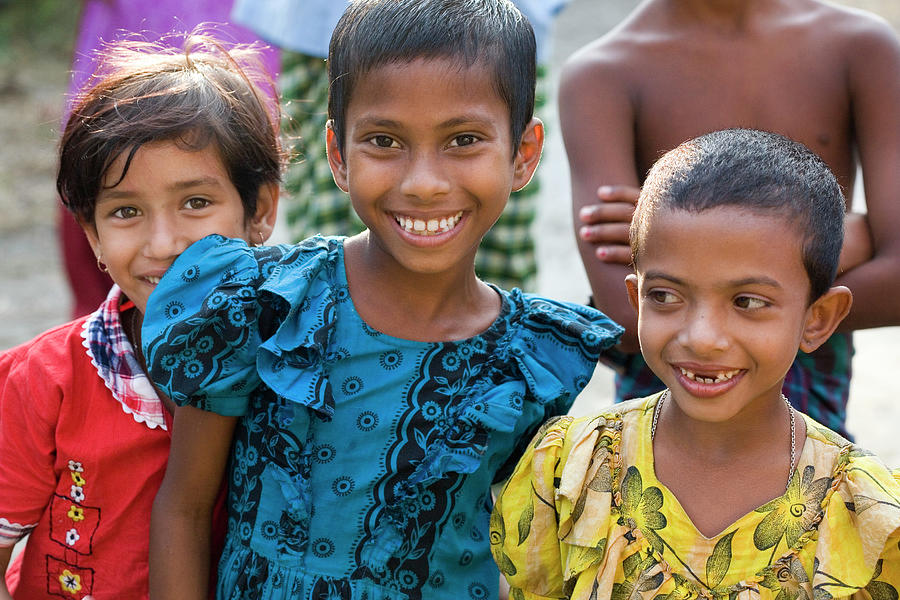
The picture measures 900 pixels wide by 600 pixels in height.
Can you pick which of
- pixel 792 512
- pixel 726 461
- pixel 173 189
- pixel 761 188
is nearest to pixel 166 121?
pixel 173 189

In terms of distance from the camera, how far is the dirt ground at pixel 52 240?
508 centimetres

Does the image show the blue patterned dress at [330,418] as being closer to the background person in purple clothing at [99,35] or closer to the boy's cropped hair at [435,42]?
the boy's cropped hair at [435,42]

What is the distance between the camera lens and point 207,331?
1.96 meters

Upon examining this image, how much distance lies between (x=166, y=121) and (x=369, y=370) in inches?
24.8

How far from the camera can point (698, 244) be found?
1761 millimetres

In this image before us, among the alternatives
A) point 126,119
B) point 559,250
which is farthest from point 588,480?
point 559,250

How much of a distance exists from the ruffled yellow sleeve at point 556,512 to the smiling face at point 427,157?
406mm

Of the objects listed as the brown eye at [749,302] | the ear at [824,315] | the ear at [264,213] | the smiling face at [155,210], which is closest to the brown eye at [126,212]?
the smiling face at [155,210]

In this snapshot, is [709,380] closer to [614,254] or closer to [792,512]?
[792,512]

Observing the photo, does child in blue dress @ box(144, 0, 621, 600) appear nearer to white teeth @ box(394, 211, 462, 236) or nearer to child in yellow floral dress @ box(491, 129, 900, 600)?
white teeth @ box(394, 211, 462, 236)

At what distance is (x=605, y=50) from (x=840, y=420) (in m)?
1.01

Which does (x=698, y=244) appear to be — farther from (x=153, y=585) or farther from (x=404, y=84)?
(x=153, y=585)

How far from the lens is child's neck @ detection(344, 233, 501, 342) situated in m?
2.09

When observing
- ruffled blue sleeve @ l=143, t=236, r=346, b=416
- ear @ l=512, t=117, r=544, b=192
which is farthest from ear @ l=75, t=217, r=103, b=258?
ear @ l=512, t=117, r=544, b=192
